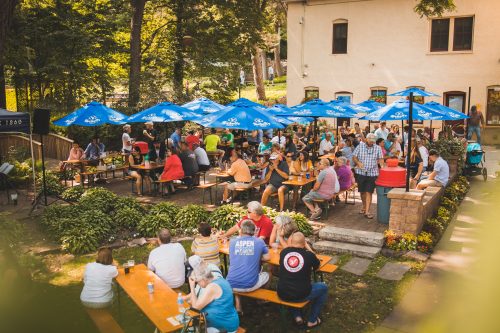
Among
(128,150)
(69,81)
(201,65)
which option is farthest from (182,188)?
(201,65)

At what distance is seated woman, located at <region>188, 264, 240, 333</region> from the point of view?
5047mm

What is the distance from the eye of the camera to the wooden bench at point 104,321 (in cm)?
580

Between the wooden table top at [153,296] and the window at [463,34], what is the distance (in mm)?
22590

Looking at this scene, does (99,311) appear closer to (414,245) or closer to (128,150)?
(414,245)

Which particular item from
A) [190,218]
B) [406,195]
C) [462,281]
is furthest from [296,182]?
[462,281]

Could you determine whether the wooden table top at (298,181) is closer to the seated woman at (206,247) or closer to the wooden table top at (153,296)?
the seated woman at (206,247)

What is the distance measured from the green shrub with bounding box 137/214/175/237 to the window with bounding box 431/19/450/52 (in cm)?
1952

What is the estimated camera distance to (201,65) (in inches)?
1059

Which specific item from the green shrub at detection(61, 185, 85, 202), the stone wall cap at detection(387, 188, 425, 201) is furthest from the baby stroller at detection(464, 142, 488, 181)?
the green shrub at detection(61, 185, 85, 202)

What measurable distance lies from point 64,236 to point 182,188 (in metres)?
5.03

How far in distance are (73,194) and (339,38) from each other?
19.0 m

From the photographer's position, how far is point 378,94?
1007 inches

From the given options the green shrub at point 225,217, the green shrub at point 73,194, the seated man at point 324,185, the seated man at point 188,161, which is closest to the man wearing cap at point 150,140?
the seated man at point 188,161

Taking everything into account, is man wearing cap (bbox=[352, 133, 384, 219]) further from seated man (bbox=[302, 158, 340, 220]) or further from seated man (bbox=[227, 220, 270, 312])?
seated man (bbox=[227, 220, 270, 312])
